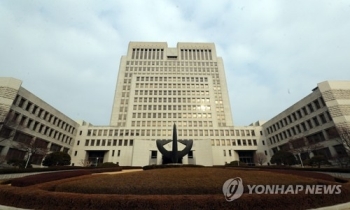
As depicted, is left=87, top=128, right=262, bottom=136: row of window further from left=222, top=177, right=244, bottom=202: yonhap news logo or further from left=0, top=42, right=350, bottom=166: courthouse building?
left=222, top=177, right=244, bottom=202: yonhap news logo

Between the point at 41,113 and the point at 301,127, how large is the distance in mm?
70651

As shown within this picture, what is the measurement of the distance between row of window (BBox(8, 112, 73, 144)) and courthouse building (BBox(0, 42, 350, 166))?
21 centimetres

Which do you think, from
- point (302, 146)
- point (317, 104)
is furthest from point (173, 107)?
point (317, 104)

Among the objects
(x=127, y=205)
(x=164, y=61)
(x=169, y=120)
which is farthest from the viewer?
(x=164, y=61)

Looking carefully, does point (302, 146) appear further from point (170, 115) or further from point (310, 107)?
point (170, 115)

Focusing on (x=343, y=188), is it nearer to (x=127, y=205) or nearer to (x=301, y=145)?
(x=127, y=205)

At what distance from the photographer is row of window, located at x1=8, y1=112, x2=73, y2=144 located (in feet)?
127

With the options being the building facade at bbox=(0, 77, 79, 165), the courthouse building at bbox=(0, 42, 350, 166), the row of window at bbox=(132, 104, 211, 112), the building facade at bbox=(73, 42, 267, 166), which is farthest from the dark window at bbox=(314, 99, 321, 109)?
the building facade at bbox=(0, 77, 79, 165)

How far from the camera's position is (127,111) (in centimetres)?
7075

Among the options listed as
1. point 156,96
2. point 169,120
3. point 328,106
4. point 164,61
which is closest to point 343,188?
point 328,106

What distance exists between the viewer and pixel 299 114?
46.1 m

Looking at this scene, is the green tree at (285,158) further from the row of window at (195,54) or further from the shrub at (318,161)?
the row of window at (195,54)

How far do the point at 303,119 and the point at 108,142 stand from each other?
60924mm

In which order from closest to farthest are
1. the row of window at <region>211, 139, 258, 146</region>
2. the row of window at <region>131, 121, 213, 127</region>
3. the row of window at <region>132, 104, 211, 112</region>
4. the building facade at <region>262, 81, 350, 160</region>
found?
the building facade at <region>262, 81, 350, 160</region> → the row of window at <region>211, 139, 258, 146</region> → the row of window at <region>131, 121, 213, 127</region> → the row of window at <region>132, 104, 211, 112</region>
